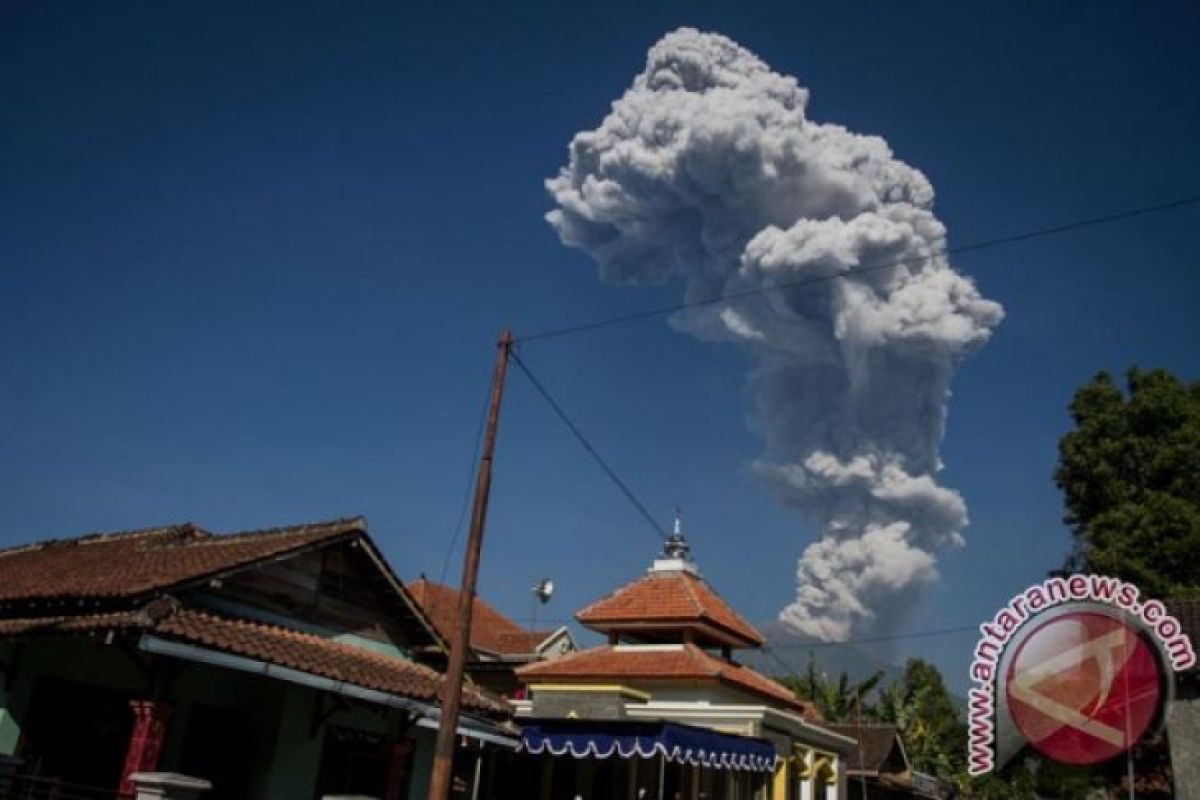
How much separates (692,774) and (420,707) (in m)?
10.3

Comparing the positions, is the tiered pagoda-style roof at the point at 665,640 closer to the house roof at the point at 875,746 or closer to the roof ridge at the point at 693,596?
the roof ridge at the point at 693,596

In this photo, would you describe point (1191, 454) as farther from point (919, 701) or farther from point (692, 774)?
point (919, 701)

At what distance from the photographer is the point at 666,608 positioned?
84.5 ft

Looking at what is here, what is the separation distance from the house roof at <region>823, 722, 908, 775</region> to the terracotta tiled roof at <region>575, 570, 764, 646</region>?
15401 mm

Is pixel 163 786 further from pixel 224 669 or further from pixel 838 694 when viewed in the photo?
pixel 838 694

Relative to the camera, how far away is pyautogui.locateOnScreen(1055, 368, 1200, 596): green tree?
24922 millimetres

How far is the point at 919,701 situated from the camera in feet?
175

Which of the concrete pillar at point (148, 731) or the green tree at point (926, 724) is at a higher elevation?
the green tree at point (926, 724)

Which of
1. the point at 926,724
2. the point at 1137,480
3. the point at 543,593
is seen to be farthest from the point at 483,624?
the point at 926,724

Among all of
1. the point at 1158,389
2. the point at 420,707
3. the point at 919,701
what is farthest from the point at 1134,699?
the point at 919,701

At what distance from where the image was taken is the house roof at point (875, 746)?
39375mm

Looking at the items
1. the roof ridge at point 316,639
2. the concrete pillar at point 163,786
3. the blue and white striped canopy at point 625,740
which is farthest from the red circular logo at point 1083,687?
the roof ridge at point 316,639

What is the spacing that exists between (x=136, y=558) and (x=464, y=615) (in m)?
7.56

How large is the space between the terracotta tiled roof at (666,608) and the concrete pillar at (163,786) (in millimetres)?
17699
